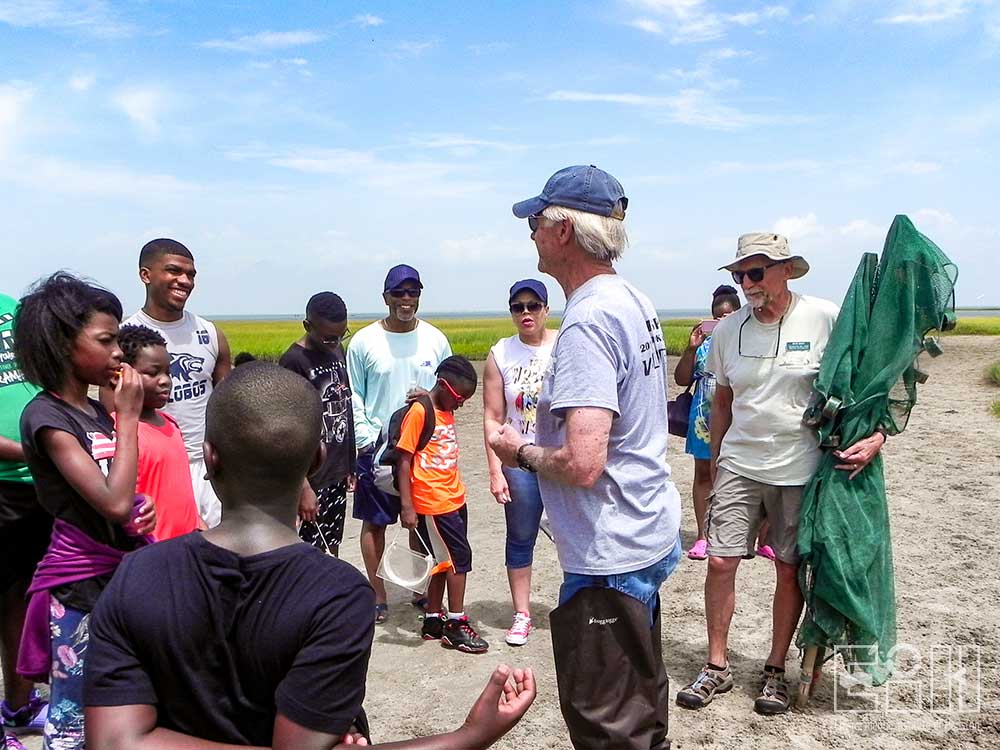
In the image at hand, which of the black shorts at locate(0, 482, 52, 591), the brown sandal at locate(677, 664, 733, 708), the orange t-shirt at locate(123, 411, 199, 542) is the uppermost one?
the orange t-shirt at locate(123, 411, 199, 542)

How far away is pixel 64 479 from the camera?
2623 millimetres

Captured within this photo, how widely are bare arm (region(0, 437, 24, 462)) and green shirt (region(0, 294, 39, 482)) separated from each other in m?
0.04

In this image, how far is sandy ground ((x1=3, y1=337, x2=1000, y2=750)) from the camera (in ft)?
12.2

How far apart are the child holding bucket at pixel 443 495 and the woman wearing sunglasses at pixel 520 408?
0.57 ft

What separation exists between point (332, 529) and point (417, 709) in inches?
53.4

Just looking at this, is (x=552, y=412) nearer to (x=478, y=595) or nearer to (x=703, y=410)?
(x=478, y=595)

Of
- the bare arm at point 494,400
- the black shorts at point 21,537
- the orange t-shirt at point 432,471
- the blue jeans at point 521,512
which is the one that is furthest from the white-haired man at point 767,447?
the black shorts at point 21,537

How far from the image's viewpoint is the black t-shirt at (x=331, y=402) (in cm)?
Result: 467

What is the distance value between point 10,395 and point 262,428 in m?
2.51

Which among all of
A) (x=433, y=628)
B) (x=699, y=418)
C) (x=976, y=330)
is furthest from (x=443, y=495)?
(x=976, y=330)

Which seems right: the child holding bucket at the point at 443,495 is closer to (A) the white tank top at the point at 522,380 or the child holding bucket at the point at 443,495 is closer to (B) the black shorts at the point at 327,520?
(A) the white tank top at the point at 522,380

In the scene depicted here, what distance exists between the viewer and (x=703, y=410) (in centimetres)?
630

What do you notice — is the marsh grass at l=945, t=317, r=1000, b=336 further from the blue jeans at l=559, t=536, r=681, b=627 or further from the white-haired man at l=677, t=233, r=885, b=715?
the blue jeans at l=559, t=536, r=681, b=627

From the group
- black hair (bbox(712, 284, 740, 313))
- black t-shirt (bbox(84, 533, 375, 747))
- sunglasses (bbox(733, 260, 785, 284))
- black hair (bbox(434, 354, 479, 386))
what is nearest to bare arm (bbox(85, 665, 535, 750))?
black t-shirt (bbox(84, 533, 375, 747))
